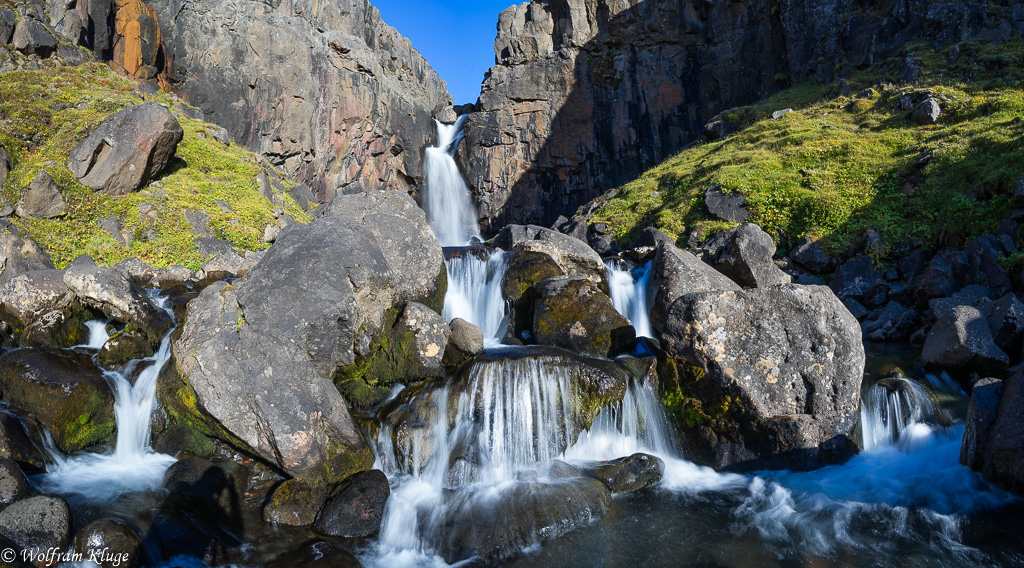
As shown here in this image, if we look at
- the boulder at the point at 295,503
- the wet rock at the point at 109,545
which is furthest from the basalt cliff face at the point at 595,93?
the wet rock at the point at 109,545

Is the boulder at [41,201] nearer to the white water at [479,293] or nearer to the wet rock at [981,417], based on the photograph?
the white water at [479,293]

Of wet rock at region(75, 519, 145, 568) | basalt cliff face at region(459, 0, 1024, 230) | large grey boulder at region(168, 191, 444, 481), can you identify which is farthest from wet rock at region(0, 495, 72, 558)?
basalt cliff face at region(459, 0, 1024, 230)

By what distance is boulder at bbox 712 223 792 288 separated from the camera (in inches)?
599

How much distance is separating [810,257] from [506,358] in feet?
40.5

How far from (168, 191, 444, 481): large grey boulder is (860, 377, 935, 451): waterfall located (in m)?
8.43

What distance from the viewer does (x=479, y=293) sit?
46.9 ft

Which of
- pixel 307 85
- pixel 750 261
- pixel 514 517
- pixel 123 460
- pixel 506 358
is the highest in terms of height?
pixel 307 85

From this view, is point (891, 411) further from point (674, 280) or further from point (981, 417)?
point (674, 280)

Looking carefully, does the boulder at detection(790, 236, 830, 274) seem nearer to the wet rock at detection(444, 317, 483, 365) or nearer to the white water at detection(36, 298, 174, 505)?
the wet rock at detection(444, 317, 483, 365)

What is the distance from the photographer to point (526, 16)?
39.9 m

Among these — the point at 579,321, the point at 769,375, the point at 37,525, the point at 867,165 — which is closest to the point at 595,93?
the point at 867,165

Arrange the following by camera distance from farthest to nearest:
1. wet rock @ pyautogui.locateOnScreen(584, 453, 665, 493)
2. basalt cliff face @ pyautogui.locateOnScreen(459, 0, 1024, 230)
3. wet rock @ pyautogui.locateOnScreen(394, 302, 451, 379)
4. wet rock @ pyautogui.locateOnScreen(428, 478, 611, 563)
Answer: basalt cliff face @ pyautogui.locateOnScreen(459, 0, 1024, 230) → wet rock @ pyautogui.locateOnScreen(394, 302, 451, 379) → wet rock @ pyautogui.locateOnScreen(584, 453, 665, 493) → wet rock @ pyautogui.locateOnScreen(428, 478, 611, 563)

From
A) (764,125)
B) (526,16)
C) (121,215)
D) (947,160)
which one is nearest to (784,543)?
(947,160)

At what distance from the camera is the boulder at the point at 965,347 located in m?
9.41
